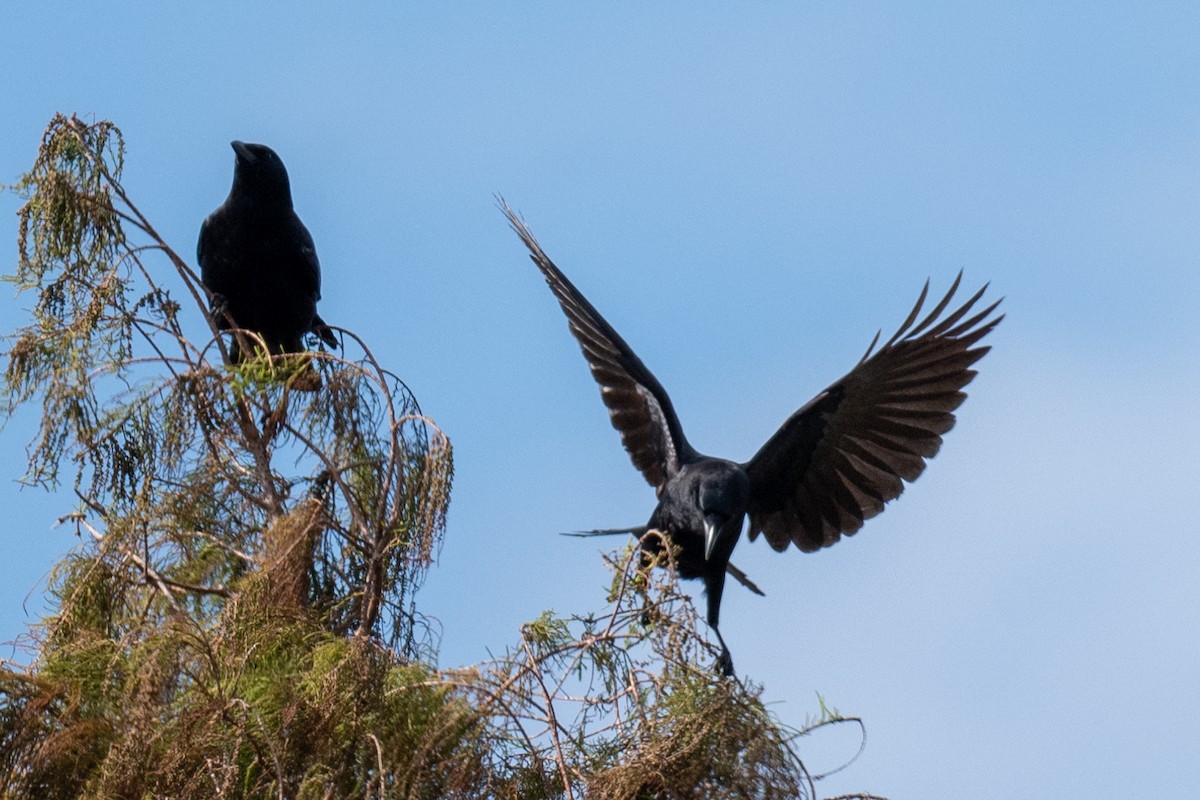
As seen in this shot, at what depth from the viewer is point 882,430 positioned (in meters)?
7.54

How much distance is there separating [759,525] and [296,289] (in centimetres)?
235

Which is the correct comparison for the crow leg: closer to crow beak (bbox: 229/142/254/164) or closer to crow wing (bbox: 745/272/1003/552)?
crow wing (bbox: 745/272/1003/552)

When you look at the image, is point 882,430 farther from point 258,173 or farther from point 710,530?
point 258,173

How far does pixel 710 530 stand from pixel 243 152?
286cm

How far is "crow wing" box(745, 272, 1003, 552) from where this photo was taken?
7496mm

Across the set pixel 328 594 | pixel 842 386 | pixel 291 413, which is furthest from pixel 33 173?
pixel 842 386

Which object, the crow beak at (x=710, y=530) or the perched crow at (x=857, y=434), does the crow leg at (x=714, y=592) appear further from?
the perched crow at (x=857, y=434)

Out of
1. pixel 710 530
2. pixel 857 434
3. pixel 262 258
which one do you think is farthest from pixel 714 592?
pixel 262 258

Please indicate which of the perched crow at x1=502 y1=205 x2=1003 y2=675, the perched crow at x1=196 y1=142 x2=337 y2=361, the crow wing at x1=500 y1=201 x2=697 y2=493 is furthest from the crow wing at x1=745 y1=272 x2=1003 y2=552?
the perched crow at x1=196 y1=142 x2=337 y2=361

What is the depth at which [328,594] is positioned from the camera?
5.72m

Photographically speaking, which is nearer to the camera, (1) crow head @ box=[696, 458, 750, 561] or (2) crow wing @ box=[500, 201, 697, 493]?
(1) crow head @ box=[696, 458, 750, 561]

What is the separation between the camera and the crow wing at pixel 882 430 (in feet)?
24.6

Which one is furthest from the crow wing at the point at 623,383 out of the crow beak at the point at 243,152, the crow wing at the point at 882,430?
the crow beak at the point at 243,152

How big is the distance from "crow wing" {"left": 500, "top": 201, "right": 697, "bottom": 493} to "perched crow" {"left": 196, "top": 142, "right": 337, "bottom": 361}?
45.7 inches
